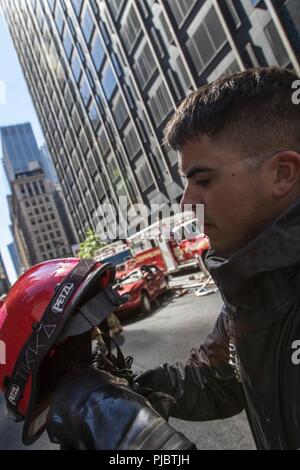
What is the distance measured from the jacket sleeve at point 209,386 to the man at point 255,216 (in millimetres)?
105

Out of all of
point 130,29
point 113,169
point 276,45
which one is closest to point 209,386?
point 276,45

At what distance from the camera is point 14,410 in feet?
5.00

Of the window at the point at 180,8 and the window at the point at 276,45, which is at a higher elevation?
the window at the point at 180,8

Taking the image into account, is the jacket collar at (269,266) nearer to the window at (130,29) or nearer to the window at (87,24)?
the window at (130,29)

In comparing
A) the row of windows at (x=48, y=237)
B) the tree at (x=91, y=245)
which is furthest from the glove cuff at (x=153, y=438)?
the row of windows at (x=48, y=237)

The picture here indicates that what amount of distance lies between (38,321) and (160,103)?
94.6 ft

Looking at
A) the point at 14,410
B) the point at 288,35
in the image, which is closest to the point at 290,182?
the point at 14,410

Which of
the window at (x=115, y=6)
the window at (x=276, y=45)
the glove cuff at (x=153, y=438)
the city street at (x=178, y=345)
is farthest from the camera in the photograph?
the window at (x=115, y=6)

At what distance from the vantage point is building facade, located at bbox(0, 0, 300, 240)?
19.6 m

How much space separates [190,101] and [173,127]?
0.44 ft

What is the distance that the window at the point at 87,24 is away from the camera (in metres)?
35.6

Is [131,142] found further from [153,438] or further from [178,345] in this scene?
[153,438]

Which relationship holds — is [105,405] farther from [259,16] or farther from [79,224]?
[79,224]

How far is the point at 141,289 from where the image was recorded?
11539 millimetres
